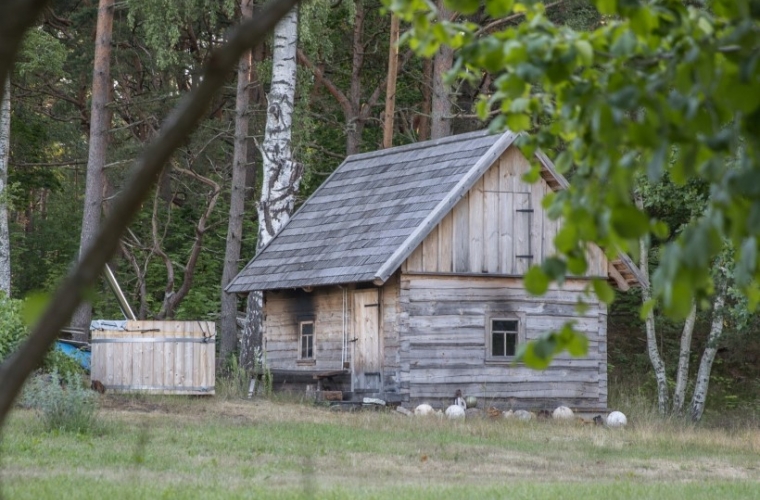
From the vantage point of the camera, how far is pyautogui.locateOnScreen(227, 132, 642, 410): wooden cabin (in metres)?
21.9

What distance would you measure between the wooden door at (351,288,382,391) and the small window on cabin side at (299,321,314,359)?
1.62 m

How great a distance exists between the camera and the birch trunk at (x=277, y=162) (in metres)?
26.5

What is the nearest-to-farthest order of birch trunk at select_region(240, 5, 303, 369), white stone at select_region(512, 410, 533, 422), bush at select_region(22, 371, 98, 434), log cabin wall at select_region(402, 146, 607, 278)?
1. bush at select_region(22, 371, 98, 434)
2. white stone at select_region(512, 410, 533, 422)
3. log cabin wall at select_region(402, 146, 607, 278)
4. birch trunk at select_region(240, 5, 303, 369)

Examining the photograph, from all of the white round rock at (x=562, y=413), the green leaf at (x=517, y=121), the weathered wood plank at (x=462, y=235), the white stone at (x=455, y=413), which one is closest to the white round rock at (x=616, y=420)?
the white round rock at (x=562, y=413)

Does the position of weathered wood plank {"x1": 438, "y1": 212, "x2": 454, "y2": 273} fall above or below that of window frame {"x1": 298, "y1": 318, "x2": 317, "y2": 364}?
above

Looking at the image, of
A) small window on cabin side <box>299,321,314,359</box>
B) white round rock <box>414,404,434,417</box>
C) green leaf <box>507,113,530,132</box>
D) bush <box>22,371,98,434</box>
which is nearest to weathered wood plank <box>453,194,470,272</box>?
white round rock <box>414,404,434,417</box>

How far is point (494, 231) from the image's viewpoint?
74.6 feet

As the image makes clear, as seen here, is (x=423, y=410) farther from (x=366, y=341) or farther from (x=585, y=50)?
(x=585, y=50)

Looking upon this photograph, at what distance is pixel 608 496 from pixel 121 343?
11.7m

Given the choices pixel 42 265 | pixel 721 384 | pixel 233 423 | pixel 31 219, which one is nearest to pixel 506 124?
pixel 233 423

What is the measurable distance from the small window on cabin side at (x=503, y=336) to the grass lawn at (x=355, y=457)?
269cm

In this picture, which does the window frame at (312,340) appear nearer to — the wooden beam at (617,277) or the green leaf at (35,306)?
the wooden beam at (617,277)

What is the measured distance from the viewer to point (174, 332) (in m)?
21.0

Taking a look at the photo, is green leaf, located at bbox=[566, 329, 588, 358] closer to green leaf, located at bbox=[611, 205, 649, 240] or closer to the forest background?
green leaf, located at bbox=[611, 205, 649, 240]
